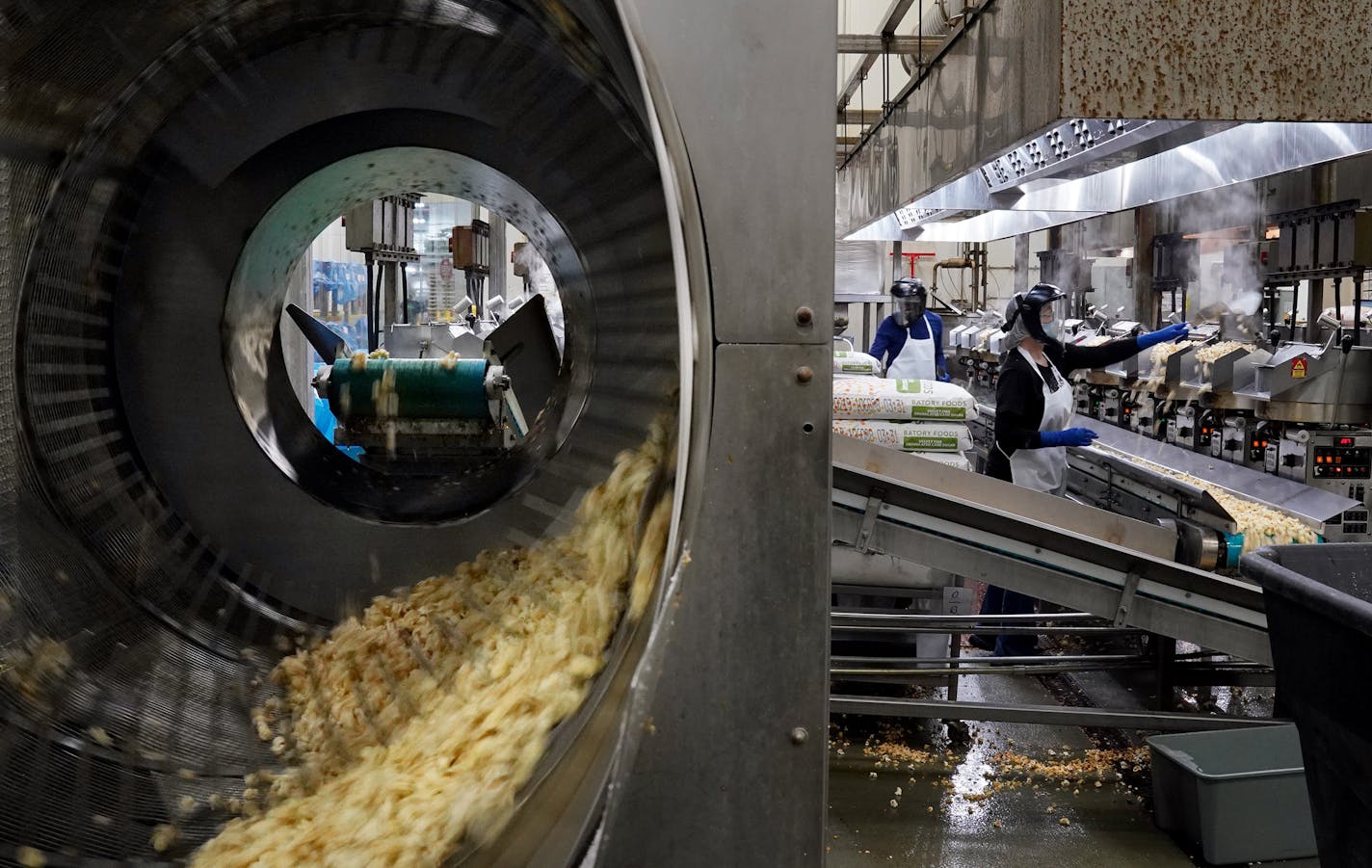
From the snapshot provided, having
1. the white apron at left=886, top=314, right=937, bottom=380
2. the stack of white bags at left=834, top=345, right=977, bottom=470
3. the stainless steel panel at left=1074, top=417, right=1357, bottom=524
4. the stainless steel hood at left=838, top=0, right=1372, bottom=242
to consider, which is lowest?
the stainless steel panel at left=1074, top=417, right=1357, bottom=524

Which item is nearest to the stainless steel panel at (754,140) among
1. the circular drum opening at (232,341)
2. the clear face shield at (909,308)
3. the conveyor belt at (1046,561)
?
the circular drum opening at (232,341)

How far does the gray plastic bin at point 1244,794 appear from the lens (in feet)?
8.22

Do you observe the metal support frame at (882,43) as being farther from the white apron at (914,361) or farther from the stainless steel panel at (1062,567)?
the stainless steel panel at (1062,567)

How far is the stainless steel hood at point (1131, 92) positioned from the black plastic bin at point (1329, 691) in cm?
67

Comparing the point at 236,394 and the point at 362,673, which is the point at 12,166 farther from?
the point at 362,673

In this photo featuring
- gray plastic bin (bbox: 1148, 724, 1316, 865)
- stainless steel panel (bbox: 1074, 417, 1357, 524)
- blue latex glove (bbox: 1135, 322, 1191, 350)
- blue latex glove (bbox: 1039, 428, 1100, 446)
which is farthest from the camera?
blue latex glove (bbox: 1135, 322, 1191, 350)

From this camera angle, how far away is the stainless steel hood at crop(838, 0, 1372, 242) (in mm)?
1430

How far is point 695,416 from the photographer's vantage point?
3.11 ft

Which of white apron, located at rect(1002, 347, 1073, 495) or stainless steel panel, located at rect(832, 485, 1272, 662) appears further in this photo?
white apron, located at rect(1002, 347, 1073, 495)

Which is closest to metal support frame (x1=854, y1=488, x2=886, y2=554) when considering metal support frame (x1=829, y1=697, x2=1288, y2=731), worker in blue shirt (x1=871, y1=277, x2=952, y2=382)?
metal support frame (x1=829, y1=697, x2=1288, y2=731)

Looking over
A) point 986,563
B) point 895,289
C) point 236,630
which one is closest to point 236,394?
point 236,630

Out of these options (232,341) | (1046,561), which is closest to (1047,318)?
(1046,561)

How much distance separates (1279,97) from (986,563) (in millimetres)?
1415

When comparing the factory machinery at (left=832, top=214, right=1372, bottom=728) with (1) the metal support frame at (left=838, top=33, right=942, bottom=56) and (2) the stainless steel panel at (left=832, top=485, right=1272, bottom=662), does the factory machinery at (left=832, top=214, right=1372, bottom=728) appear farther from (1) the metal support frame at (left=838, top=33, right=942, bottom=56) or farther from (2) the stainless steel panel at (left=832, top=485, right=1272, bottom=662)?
(1) the metal support frame at (left=838, top=33, right=942, bottom=56)
